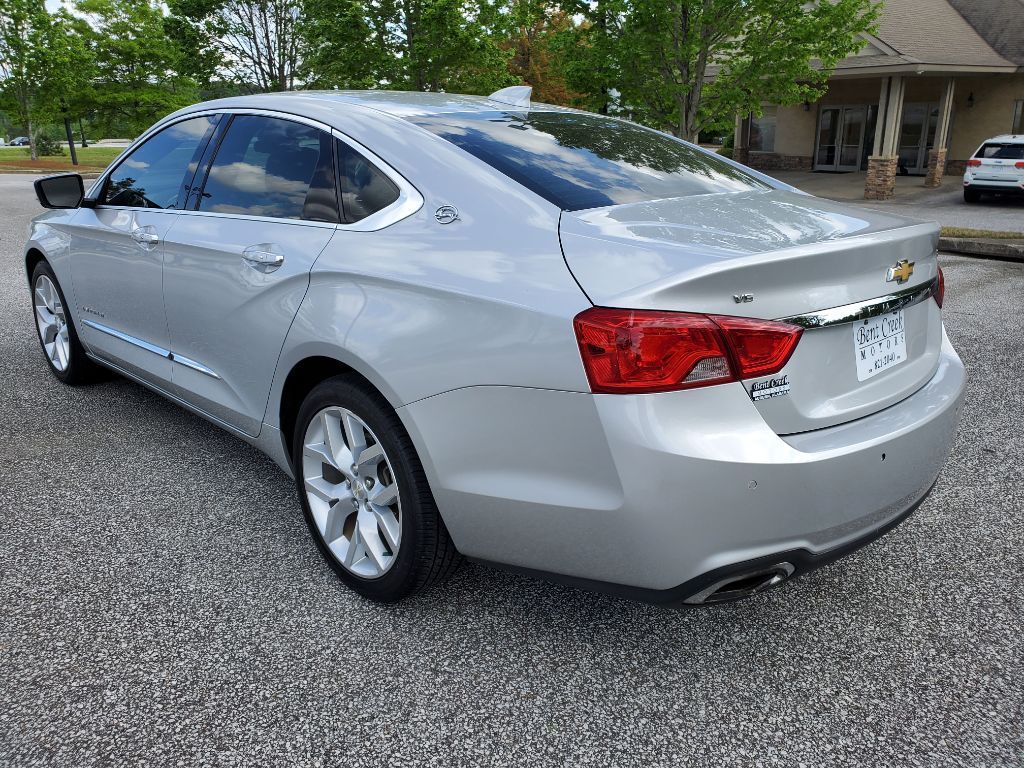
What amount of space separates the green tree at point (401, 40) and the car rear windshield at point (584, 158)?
60.1ft

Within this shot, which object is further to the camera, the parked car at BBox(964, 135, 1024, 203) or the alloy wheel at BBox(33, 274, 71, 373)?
the parked car at BBox(964, 135, 1024, 203)

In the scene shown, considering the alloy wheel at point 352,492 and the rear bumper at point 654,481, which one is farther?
the alloy wheel at point 352,492

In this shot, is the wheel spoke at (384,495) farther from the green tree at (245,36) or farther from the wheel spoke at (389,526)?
the green tree at (245,36)

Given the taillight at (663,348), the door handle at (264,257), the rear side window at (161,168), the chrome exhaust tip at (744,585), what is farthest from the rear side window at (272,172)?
the chrome exhaust tip at (744,585)

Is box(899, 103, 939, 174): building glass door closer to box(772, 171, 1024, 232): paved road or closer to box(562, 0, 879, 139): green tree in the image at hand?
box(772, 171, 1024, 232): paved road

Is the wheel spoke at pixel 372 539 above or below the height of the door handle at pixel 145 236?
below

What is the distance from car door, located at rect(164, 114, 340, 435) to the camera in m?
2.81

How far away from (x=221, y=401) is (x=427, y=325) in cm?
137

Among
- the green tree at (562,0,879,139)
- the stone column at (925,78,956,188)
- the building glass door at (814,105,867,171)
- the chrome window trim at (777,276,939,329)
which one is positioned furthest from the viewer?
the building glass door at (814,105,867,171)

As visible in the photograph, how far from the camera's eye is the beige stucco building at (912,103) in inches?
835

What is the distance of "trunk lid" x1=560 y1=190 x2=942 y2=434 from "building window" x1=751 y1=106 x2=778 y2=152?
2902cm

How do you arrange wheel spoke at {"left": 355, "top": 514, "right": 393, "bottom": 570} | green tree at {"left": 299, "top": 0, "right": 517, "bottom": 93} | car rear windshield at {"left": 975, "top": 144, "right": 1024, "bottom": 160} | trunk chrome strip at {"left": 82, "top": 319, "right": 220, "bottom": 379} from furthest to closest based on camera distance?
green tree at {"left": 299, "top": 0, "right": 517, "bottom": 93}
car rear windshield at {"left": 975, "top": 144, "right": 1024, "bottom": 160}
trunk chrome strip at {"left": 82, "top": 319, "right": 220, "bottom": 379}
wheel spoke at {"left": 355, "top": 514, "right": 393, "bottom": 570}

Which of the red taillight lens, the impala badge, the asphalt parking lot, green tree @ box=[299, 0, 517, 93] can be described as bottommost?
the asphalt parking lot

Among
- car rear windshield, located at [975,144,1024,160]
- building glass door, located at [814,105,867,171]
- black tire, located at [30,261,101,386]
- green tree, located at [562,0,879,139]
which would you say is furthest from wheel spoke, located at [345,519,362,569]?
building glass door, located at [814,105,867,171]
